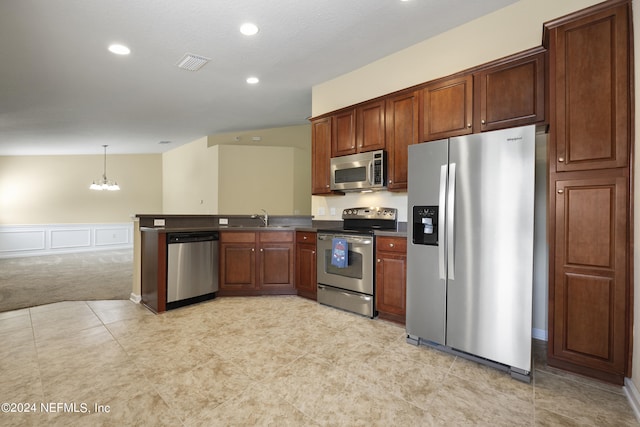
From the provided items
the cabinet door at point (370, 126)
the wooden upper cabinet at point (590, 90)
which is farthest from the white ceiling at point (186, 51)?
the wooden upper cabinet at point (590, 90)

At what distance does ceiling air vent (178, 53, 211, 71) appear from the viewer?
134 inches

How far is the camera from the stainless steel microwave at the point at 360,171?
339cm

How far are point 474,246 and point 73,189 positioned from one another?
10.1 m

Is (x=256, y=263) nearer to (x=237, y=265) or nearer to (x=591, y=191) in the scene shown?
(x=237, y=265)

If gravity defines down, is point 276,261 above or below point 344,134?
below

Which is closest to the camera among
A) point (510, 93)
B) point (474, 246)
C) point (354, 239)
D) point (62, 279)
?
point (474, 246)

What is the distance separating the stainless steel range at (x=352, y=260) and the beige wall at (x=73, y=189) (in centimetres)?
759

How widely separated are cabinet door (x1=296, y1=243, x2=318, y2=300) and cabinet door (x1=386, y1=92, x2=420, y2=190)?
1295 millimetres

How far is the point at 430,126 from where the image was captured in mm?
3004

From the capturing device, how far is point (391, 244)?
3.08 metres

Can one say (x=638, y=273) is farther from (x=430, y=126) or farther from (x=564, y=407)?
(x=430, y=126)

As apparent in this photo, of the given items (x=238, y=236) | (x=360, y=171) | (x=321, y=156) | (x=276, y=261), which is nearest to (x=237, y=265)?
(x=238, y=236)

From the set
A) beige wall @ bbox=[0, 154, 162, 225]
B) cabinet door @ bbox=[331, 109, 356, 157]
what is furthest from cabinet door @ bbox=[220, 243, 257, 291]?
beige wall @ bbox=[0, 154, 162, 225]

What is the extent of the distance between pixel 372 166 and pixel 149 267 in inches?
111
